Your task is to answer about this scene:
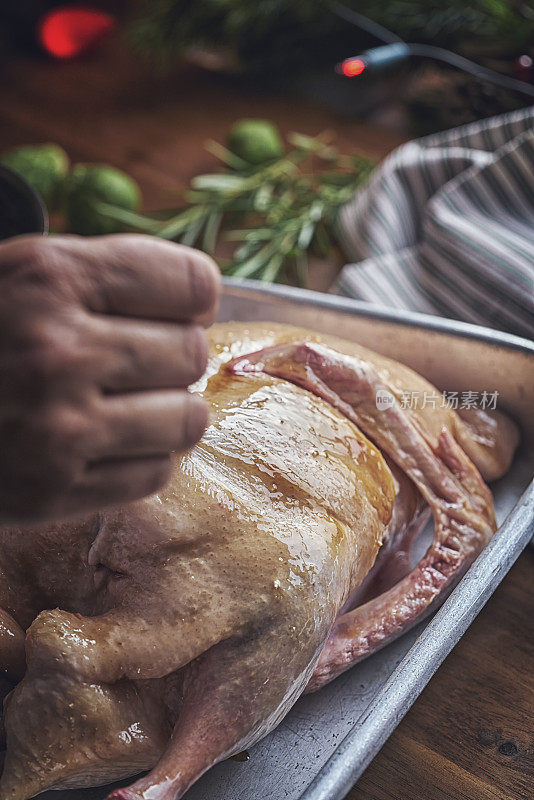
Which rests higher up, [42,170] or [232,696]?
[232,696]

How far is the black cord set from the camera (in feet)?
5.16

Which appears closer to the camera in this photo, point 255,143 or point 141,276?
point 141,276

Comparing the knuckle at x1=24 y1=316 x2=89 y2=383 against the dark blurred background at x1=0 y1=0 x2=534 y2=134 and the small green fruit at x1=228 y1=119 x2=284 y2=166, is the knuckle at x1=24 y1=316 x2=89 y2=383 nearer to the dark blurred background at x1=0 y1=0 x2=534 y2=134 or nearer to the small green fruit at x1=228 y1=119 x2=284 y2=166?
the dark blurred background at x1=0 y1=0 x2=534 y2=134

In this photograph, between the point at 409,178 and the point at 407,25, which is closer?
the point at 409,178

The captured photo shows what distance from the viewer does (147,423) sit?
1.53 feet

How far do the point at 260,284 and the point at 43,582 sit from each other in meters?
0.64

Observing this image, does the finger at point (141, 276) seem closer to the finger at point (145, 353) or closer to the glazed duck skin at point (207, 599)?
the finger at point (145, 353)

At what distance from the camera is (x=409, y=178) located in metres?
1.52

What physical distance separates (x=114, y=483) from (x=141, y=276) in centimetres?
13

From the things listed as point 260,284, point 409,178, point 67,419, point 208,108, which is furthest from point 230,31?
point 67,419

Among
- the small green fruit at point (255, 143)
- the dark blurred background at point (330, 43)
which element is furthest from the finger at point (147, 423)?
the small green fruit at point (255, 143)

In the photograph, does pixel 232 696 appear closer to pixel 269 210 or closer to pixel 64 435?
pixel 64 435

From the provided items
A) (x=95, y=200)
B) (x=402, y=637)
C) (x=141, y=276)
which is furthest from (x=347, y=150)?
(x=141, y=276)

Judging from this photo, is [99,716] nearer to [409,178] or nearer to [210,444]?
[210,444]
